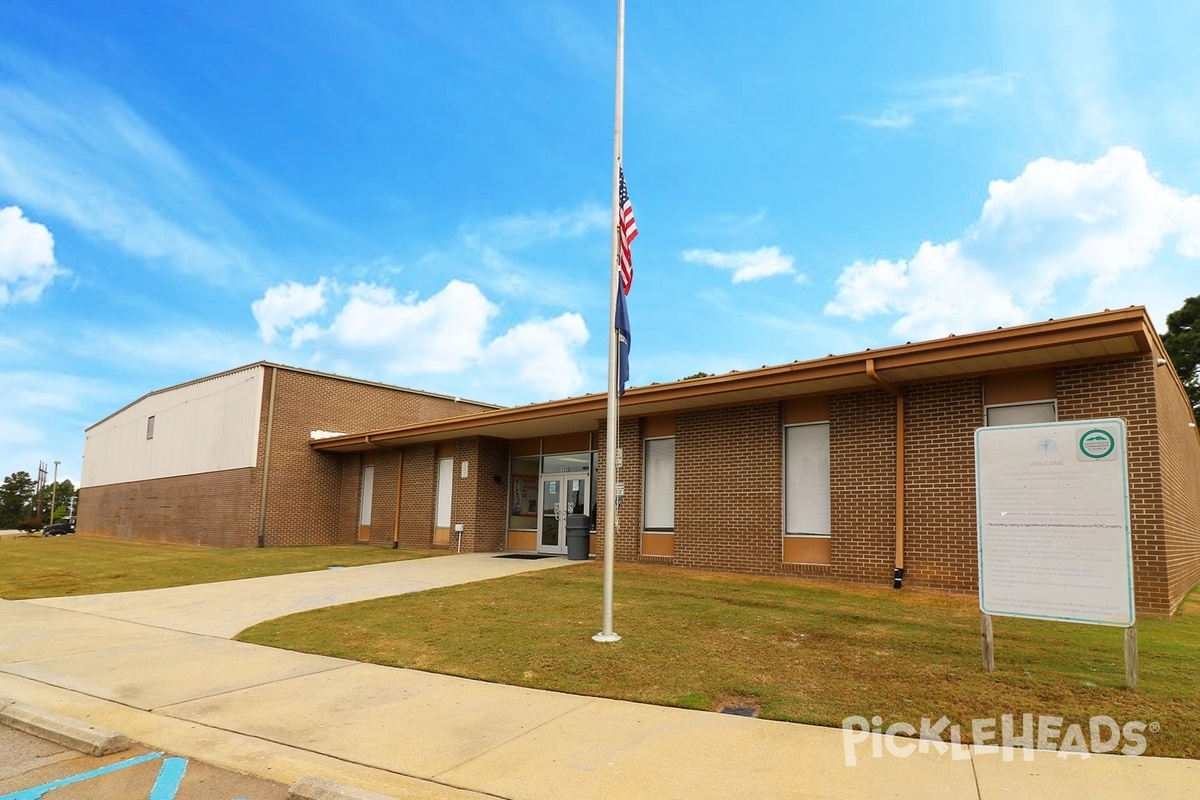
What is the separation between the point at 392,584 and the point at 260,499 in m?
14.4

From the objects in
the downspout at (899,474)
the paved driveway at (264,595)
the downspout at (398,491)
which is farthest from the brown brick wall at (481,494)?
the downspout at (899,474)

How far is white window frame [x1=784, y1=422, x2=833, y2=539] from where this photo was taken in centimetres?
1358

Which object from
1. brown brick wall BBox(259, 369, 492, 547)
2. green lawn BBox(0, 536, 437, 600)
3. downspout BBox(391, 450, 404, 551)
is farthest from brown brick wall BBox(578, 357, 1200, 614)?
brown brick wall BBox(259, 369, 492, 547)

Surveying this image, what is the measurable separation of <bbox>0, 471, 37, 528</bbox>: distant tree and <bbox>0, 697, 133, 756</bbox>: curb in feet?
342

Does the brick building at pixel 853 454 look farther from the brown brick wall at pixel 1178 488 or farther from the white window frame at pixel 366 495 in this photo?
the white window frame at pixel 366 495

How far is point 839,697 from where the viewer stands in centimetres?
595

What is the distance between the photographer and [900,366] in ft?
37.3

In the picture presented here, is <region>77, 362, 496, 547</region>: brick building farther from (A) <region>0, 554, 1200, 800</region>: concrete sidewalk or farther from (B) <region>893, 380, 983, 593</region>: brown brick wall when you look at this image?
(B) <region>893, 380, 983, 593</region>: brown brick wall

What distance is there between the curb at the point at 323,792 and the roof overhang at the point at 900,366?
31.7ft

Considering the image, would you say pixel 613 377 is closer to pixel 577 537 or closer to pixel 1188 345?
pixel 577 537

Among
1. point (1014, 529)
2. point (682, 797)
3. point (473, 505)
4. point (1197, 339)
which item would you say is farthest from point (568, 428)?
point (1197, 339)

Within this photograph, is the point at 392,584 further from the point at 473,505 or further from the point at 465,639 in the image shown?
the point at 473,505

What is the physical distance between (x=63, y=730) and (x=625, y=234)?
7193mm

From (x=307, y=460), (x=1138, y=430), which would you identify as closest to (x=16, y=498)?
(x=307, y=460)
